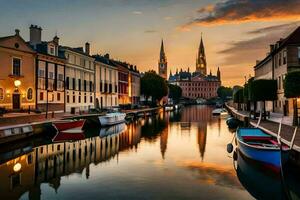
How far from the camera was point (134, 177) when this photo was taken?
21703mm

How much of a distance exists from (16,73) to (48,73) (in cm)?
811

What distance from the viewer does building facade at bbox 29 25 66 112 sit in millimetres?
54500

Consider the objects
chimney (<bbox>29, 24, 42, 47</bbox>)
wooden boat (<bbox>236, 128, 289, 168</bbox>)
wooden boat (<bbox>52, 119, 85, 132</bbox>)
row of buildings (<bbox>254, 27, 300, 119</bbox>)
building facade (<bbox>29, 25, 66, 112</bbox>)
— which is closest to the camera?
wooden boat (<bbox>236, 128, 289, 168</bbox>)

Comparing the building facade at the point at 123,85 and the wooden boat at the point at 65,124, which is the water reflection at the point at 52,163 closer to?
the wooden boat at the point at 65,124

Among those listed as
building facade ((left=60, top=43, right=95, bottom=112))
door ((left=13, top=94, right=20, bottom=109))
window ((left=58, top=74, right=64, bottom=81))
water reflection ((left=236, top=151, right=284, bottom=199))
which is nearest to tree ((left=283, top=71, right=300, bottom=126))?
water reflection ((left=236, top=151, right=284, bottom=199))

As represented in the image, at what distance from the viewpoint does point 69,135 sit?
41.3 meters

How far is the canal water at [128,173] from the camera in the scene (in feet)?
59.3

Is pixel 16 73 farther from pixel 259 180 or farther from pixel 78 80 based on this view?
pixel 259 180

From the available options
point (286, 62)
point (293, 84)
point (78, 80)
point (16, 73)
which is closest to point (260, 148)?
point (293, 84)

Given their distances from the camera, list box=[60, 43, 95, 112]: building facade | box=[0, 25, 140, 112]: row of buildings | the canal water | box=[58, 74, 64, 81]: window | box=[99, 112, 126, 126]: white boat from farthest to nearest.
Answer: box=[60, 43, 95, 112]: building facade → box=[58, 74, 64, 81]: window → box=[99, 112, 126, 126]: white boat → box=[0, 25, 140, 112]: row of buildings → the canal water

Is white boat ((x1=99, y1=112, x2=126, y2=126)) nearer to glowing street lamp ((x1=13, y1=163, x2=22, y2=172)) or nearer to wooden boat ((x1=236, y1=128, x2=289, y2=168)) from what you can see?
glowing street lamp ((x1=13, y1=163, x2=22, y2=172))

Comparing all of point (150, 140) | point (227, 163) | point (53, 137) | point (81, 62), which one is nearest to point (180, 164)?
point (227, 163)

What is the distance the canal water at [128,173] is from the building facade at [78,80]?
2969 centimetres

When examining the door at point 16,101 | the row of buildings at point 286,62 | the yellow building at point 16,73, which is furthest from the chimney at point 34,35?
the row of buildings at point 286,62
